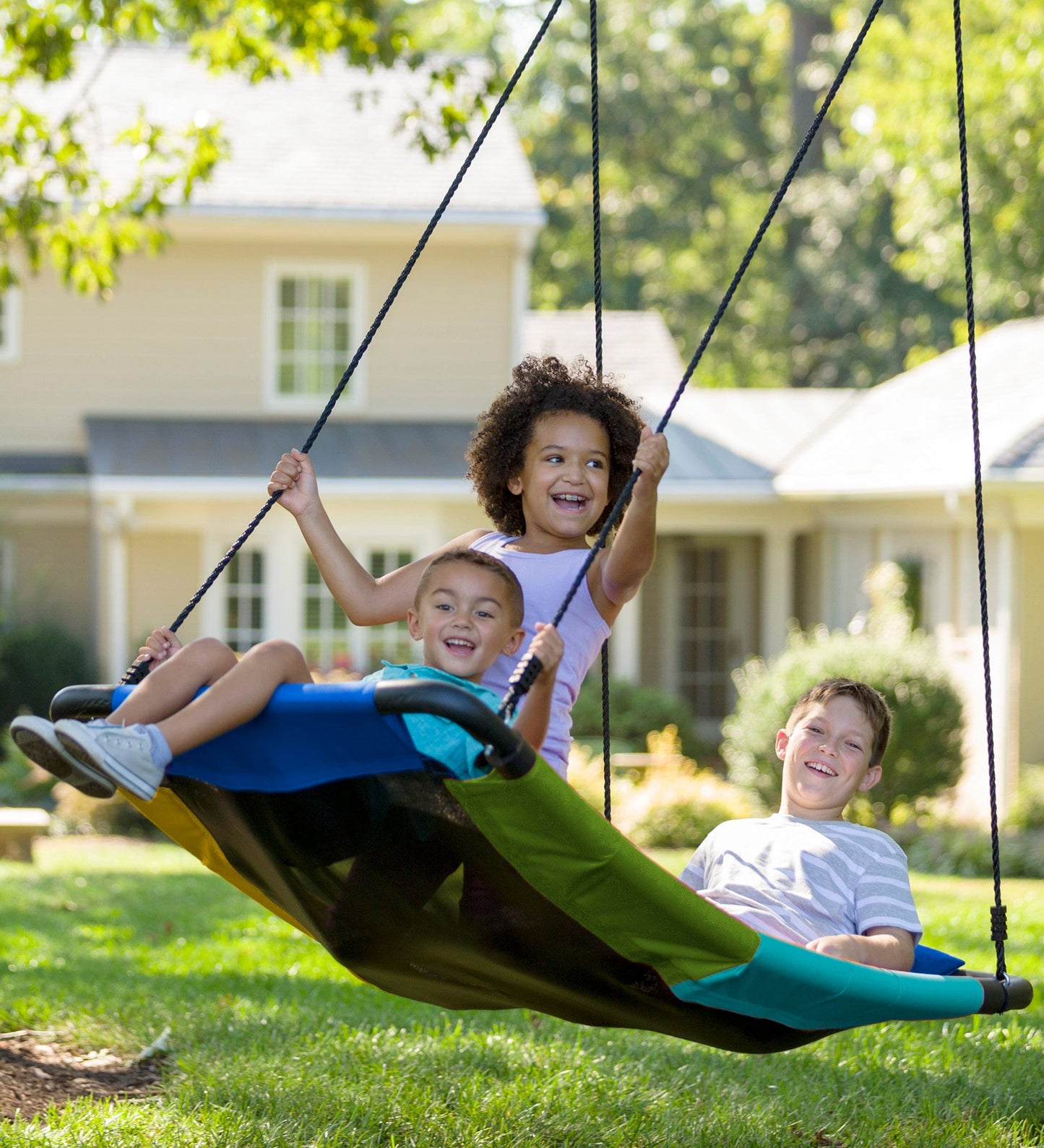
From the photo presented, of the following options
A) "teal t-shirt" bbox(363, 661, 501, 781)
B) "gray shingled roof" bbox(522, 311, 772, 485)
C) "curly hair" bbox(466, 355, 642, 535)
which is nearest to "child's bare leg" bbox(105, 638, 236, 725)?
"teal t-shirt" bbox(363, 661, 501, 781)

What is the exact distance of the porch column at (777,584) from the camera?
Result: 16266 mm

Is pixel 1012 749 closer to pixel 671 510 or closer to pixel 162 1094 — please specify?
pixel 671 510

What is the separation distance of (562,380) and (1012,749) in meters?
9.10

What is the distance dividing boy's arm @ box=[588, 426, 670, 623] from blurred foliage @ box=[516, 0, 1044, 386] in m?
20.9

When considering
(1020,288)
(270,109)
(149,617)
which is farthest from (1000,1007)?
(1020,288)

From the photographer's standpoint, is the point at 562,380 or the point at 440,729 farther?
the point at 562,380

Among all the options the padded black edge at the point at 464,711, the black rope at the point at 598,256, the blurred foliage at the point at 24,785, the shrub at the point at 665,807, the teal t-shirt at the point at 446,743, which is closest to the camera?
the padded black edge at the point at 464,711

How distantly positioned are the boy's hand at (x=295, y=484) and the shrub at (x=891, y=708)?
806cm

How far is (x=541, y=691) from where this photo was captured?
2.95m

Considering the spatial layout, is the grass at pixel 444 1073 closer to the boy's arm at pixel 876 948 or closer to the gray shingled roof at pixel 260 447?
the boy's arm at pixel 876 948

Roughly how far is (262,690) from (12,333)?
41.8 ft

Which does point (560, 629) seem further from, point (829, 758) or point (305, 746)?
point (305, 746)

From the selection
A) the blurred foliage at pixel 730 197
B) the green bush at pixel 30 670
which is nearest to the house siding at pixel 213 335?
the green bush at pixel 30 670

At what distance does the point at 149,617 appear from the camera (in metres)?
14.9
